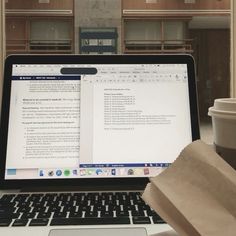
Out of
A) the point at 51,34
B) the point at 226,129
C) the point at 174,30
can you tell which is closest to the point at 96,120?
the point at 226,129

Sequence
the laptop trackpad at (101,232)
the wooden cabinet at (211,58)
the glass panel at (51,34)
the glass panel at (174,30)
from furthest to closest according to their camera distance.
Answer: the wooden cabinet at (211,58)
the glass panel at (174,30)
the glass panel at (51,34)
the laptop trackpad at (101,232)

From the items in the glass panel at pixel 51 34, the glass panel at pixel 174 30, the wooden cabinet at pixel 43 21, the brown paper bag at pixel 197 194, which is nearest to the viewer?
the brown paper bag at pixel 197 194

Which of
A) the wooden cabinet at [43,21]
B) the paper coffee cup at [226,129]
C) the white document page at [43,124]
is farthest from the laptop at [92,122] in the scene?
the wooden cabinet at [43,21]

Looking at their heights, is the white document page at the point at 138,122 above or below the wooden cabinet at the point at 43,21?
below

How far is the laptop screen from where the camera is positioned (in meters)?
0.77

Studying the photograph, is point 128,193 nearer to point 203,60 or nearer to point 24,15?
point 24,15

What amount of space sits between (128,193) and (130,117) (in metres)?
0.15

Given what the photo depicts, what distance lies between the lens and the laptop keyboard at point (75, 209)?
57 cm

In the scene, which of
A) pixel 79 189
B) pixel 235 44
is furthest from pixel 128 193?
pixel 235 44

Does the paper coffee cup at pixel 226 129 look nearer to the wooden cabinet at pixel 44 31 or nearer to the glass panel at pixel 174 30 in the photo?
the wooden cabinet at pixel 44 31

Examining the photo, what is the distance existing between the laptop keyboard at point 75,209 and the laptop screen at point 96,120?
0.06 metres

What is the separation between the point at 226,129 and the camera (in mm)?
A: 392

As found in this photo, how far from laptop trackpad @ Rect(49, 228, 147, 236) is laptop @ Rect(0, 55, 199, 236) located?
0.17 meters

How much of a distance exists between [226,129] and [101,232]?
0.23m
